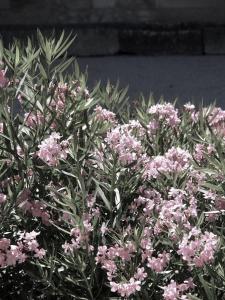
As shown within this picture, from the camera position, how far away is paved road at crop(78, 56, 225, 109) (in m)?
8.52

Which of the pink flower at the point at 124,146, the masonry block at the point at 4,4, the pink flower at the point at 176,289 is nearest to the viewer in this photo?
the pink flower at the point at 176,289

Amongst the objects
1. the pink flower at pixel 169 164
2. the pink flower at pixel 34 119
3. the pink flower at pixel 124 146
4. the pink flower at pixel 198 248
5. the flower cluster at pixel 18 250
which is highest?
the pink flower at pixel 34 119

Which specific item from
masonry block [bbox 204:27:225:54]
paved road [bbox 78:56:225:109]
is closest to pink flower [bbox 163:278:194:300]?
paved road [bbox 78:56:225:109]

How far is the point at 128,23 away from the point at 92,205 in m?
8.82

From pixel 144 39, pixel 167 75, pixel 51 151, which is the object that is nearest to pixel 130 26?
pixel 144 39

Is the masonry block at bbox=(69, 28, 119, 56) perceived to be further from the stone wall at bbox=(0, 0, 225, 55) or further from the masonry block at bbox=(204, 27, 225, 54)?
the masonry block at bbox=(204, 27, 225, 54)

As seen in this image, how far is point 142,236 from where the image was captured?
7.24 feet

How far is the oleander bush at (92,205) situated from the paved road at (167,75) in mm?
5450

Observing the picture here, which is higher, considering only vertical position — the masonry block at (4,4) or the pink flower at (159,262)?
the pink flower at (159,262)

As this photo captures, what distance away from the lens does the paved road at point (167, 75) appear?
28.0ft

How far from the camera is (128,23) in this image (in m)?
10.9

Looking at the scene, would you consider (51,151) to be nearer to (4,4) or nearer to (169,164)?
(169,164)

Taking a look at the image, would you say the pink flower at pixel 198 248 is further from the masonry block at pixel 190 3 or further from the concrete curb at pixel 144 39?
the masonry block at pixel 190 3

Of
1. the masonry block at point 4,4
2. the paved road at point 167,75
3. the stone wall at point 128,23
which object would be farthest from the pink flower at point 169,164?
the masonry block at point 4,4
